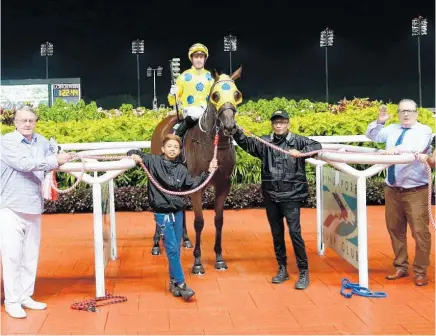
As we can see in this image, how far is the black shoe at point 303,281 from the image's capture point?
15.9ft

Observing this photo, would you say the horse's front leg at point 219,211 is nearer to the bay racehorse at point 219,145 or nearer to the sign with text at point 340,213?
the bay racehorse at point 219,145

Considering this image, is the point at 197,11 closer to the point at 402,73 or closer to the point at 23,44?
the point at 23,44

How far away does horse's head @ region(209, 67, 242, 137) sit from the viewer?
187 inches

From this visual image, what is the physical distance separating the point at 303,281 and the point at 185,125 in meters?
1.91

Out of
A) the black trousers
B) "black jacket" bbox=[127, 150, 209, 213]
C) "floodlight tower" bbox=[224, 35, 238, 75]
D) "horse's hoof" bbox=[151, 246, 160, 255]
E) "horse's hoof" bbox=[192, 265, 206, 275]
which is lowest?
"horse's hoof" bbox=[192, 265, 206, 275]

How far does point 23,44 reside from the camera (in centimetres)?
2384

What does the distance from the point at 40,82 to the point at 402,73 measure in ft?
45.9

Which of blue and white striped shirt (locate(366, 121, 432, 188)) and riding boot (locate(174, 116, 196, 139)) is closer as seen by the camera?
blue and white striped shirt (locate(366, 121, 432, 188))

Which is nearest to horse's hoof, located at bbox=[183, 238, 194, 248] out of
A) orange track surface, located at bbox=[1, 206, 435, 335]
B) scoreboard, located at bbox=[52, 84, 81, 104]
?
orange track surface, located at bbox=[1, 206, 435, 335]

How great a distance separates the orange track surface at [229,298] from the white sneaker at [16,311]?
0.16ft

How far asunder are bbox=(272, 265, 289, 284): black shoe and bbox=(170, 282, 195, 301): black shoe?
2.58 ft

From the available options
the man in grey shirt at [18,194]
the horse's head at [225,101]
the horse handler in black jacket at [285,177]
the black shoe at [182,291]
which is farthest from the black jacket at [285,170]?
the man in grey shirt at [18,194]

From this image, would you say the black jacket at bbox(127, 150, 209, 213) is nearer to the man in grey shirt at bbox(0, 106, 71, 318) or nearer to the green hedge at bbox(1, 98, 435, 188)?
the man in grey shirt at bbox(0, 106, 71, 318)

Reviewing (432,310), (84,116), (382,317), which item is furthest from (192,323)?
(84,116)
